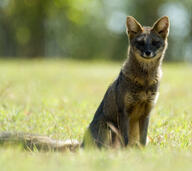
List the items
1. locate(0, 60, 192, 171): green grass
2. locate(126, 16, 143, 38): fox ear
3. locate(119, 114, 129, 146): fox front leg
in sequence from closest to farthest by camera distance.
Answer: locate(0, 60, 192, 171): green grass → locate(119, 114, 129, 146): fox front leg → locate(126, 16, 143, 38): fox ear

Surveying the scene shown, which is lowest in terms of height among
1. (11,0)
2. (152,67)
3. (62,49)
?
(62,49)

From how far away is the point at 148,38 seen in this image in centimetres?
505

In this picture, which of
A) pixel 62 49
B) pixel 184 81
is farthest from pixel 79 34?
pixel 184 81

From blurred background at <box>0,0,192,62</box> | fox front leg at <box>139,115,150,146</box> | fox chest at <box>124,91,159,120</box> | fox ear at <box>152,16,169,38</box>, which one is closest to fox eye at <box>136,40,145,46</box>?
fox ear at <box>152,16,169,38</box>

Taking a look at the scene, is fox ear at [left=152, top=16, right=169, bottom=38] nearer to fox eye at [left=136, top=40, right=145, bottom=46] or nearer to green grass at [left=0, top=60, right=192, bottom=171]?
fox eye at [left=136, top=40, right=145, bottom=46]

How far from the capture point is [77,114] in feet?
22.0

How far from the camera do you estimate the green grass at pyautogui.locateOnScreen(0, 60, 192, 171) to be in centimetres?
331

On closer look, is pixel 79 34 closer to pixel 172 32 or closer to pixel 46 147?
pixel 172 32

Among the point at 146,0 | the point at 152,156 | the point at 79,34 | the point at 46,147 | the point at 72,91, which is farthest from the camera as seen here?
the point at 79,34

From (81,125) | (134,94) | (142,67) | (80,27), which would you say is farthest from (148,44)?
(80,27)

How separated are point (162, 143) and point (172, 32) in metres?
38.2

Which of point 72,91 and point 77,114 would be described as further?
point 72,91

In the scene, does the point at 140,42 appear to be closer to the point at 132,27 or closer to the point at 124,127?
the point at 132,27

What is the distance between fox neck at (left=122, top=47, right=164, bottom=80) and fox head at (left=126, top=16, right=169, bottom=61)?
48 mm
